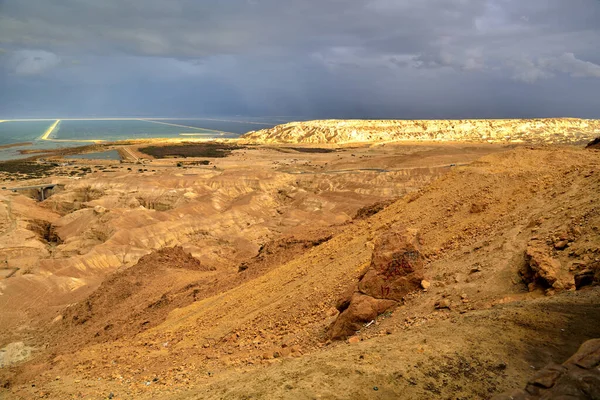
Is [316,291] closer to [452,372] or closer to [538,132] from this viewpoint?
[452,372]

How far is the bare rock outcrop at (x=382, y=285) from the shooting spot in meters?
8.93

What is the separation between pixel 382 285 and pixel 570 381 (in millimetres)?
4764

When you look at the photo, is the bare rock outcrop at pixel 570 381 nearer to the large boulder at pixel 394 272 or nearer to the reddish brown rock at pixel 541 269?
the reddish brown rock at pixel 541 269

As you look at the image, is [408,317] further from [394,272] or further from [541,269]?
[541,269]

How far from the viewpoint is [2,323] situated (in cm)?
1962

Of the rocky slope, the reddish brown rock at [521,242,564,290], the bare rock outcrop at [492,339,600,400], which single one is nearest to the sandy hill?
the reddish brown rock at [521,242,564,290]

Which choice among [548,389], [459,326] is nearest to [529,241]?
[459,326]

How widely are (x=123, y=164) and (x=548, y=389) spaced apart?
79.5m

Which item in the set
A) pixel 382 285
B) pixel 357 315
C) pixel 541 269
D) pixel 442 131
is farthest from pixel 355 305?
pixel 442 131

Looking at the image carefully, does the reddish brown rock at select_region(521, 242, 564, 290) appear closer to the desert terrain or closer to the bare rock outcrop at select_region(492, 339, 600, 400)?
the desert terrain

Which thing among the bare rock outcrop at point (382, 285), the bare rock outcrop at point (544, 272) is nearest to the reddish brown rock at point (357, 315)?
the bare rock outcrop at point (382, 285)

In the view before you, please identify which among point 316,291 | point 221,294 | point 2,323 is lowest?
point 2,323

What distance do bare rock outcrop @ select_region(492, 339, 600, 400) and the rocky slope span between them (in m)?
104

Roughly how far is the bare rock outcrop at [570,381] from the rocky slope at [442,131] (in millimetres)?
103521
